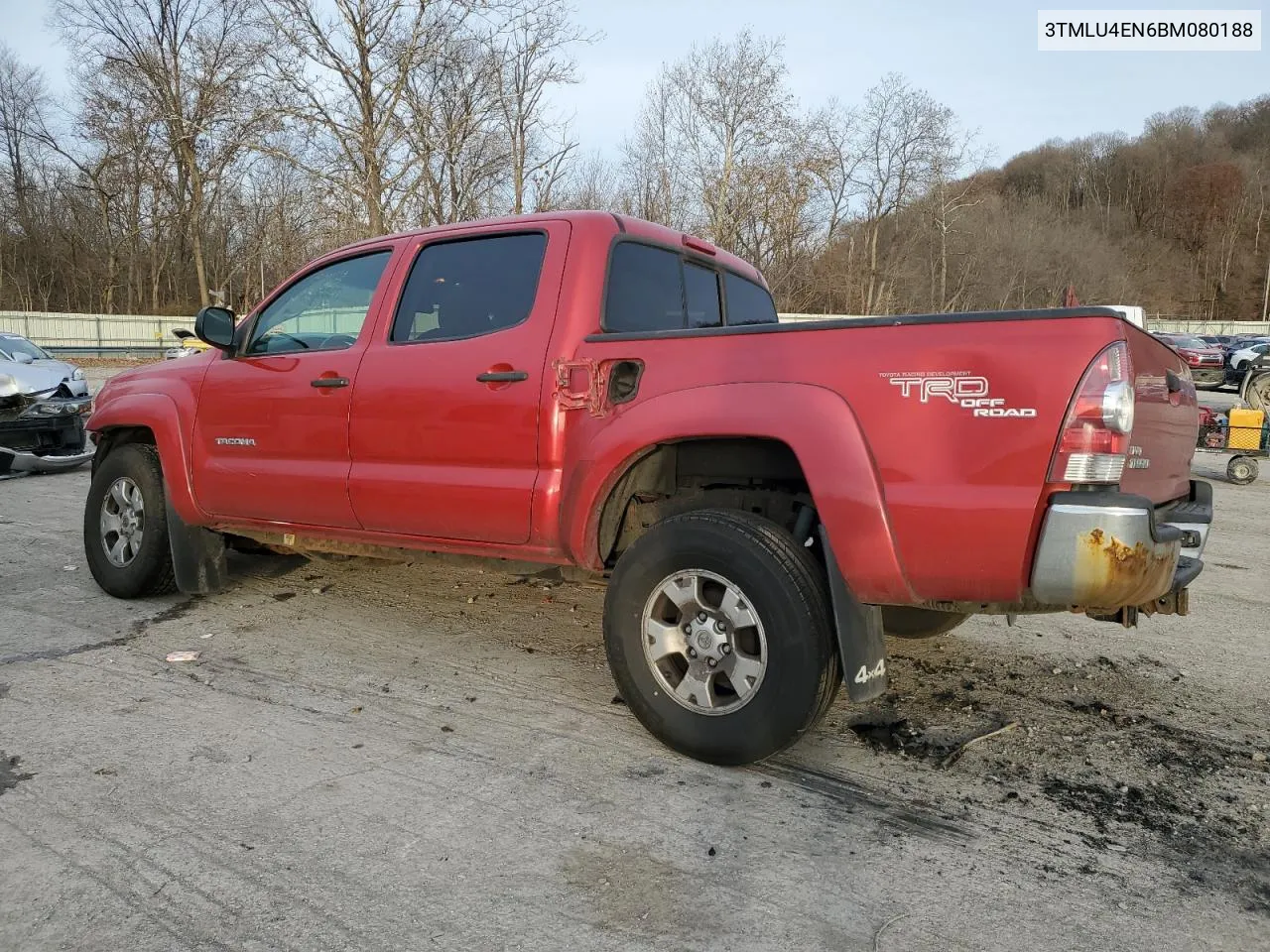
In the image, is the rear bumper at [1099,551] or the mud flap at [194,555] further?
the mud flap at [194,555]

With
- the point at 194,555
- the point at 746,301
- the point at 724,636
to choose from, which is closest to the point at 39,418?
the point at 194,555

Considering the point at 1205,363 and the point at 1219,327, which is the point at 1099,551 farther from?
the point at 1219,327

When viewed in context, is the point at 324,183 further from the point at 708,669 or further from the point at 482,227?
the point at 708,669

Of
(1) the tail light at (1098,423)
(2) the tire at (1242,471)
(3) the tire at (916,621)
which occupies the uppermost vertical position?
(1) the tail light at (1098,423)

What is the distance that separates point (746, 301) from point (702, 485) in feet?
5.34

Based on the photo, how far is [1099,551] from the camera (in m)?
2.42

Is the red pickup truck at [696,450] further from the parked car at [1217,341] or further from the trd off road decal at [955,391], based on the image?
the parked car at [1217,341]

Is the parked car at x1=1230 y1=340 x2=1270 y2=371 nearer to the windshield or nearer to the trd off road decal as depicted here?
the trd off road decal

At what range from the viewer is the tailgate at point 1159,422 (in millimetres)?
2625

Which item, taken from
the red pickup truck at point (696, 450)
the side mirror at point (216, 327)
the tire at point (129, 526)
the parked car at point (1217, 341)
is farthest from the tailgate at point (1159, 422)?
the parked car at point (1217, 341)

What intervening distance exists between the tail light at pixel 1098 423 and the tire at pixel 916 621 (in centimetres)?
126

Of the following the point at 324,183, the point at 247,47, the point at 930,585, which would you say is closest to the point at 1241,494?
the point at 930,585

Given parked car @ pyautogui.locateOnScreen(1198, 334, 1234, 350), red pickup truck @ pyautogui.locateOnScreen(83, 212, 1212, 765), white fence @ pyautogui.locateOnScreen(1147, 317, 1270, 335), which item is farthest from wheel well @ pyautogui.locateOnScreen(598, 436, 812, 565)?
white fence @ pyautogui.locateOnScreen(1147, 317, 1270, 335)

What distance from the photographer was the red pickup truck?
2.50 m
